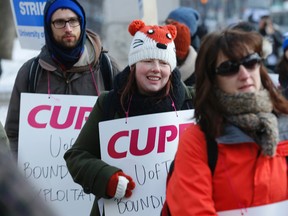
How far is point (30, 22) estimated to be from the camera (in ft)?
19.8

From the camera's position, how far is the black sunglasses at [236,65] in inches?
99.4

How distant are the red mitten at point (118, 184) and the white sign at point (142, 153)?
95 mm

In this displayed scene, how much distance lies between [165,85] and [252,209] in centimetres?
123

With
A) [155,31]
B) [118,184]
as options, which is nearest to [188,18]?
[155,31]

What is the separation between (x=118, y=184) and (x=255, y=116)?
107cm

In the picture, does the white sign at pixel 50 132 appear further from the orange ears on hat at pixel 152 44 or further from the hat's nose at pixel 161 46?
the hat's nose at pixel 161 46

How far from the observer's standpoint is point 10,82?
1691 cm

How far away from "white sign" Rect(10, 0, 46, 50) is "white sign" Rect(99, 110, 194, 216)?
2.55 meters

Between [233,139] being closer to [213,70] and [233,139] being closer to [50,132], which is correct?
[213,70]

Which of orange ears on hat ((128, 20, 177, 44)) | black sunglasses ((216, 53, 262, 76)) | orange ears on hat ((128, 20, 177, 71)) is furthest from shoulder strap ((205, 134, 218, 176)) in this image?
orange ears on hat ((128, 20, 177, 44))

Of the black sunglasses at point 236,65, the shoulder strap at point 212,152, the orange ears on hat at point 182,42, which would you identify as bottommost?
the orange ears on hat at point 182,42

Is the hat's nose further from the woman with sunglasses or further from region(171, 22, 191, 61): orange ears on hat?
region(171, 22, 191, 61): orange ears on hat

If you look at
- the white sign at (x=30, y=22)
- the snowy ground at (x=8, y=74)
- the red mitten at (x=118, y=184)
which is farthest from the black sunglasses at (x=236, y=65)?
the snowy ground at (x=8, y=74)

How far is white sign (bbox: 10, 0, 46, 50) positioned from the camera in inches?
234
